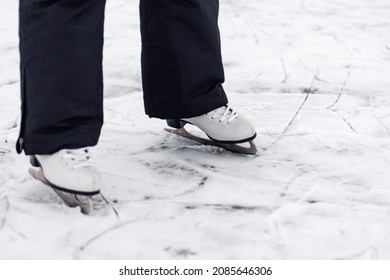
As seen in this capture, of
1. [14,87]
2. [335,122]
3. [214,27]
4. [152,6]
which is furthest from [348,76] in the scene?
[14,87]

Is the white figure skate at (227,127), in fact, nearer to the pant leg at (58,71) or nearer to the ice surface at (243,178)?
the ice surface at (243,178)

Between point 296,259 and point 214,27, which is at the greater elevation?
point 214,27

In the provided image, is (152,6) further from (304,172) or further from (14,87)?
(14,87)

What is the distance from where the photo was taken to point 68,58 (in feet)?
3.86

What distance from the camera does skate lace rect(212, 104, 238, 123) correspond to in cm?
148

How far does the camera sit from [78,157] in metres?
1.23

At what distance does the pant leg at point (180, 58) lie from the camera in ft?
4.54

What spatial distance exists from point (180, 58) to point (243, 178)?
1.03ft

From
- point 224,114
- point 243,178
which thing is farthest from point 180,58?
point 243,178

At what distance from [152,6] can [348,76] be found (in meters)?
1.03

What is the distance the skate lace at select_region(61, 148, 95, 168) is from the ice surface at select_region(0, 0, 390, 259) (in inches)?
3.9

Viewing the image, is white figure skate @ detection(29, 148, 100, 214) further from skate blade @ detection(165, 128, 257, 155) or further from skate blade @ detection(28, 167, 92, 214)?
skate blade @ detection(165, 128, 257, 155)

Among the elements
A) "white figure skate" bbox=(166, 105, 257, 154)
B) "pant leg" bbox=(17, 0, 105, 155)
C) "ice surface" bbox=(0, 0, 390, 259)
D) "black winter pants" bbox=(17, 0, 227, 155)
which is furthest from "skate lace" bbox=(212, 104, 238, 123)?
"pant leg" bbox=(17, 0, 105, 155)

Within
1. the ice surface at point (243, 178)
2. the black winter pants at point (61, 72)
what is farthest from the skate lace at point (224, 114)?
the black winter pants at point (61, 72)
